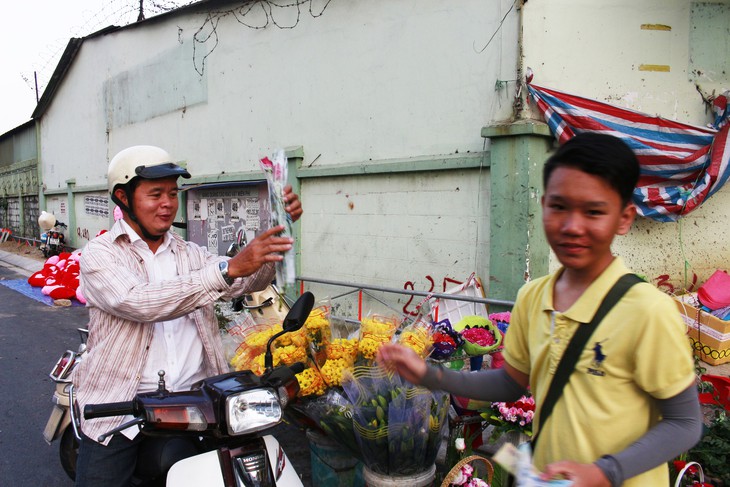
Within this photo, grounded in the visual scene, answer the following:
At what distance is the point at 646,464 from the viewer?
1.23m

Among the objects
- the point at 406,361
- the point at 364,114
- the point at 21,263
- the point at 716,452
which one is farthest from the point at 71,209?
the point at 716,452

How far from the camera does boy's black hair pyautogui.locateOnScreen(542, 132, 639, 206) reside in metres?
1.30

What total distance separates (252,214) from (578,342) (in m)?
8.76

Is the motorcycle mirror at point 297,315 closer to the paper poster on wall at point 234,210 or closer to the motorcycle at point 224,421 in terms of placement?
the motorcycle at point 224,421

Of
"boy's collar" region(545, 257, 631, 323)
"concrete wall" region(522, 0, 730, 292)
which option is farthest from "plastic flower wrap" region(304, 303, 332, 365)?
"concrete wall" region(522, 0, 730, 292)

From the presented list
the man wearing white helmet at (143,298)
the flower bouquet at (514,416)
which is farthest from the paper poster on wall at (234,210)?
the flower bouquet at (514,416)

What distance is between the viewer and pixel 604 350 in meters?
1.29

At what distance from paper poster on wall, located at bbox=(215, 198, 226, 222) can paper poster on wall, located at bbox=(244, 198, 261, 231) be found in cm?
76

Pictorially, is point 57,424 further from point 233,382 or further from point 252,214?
point 252,214

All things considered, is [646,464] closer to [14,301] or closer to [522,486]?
[522,486]

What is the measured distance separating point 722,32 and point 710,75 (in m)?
0.49

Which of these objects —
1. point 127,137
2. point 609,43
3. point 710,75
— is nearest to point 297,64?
point 609,43

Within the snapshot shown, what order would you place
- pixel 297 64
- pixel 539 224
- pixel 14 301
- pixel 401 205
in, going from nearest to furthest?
pixel 539 224, pixel 401 205, pixel 297 64, pixel 14 301

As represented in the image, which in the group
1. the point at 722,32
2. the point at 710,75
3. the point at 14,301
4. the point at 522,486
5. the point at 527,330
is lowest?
the point at 14,301
